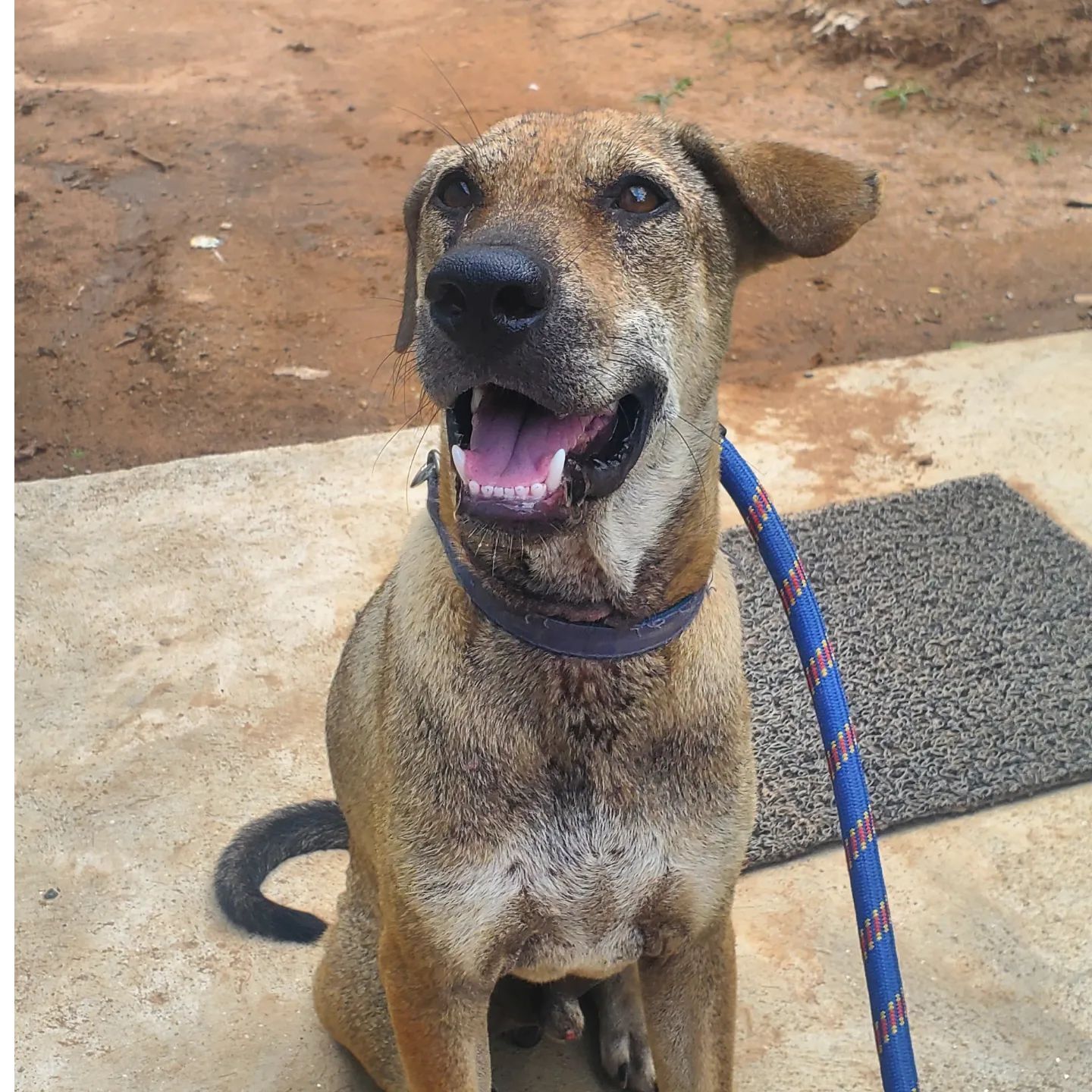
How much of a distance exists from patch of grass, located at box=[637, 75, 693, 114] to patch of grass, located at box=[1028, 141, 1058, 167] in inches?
106

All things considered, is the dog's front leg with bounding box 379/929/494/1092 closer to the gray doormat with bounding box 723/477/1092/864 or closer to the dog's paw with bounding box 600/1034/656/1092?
the dog's paw with bounding box 600/1034/656/1092

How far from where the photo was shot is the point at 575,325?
1977mm

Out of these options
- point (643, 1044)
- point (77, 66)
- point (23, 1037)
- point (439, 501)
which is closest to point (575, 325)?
point (439, 501)

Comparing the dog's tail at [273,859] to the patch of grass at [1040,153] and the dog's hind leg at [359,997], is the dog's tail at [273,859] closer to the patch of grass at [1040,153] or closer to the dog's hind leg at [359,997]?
the dog's hind leg at [359,997]

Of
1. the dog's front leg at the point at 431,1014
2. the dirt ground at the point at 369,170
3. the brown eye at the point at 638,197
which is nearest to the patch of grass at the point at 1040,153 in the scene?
the dirt ground at the point at 369,170

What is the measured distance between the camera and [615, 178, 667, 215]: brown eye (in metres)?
2.24

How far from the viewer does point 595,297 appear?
204 centimetres

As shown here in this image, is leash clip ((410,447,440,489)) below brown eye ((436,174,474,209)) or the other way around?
below

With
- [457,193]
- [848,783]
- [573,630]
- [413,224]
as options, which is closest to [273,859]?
[573,630]

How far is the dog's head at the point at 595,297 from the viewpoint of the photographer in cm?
196

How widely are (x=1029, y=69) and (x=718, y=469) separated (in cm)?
864

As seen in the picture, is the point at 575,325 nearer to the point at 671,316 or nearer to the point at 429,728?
the point at 671,316

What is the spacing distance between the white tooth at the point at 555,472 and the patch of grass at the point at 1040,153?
7907 mm

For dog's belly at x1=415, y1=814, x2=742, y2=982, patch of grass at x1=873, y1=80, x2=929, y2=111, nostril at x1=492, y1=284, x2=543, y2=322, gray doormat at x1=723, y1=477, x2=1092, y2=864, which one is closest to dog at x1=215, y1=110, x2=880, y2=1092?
dog's belly at x1=415, y1=814, x2=742, y2=982
